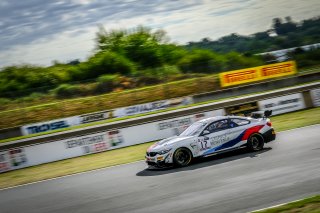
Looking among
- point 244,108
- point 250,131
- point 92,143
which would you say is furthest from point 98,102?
point 250,131

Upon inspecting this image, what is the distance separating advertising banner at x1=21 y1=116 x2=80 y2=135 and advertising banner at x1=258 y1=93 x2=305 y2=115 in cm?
1643

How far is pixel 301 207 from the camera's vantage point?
739 centimetres

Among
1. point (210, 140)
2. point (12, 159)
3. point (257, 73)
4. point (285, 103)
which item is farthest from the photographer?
point (257, 73)

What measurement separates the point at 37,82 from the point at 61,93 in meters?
17.4

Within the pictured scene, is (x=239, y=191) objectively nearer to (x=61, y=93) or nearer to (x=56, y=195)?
(x=56, y=195)

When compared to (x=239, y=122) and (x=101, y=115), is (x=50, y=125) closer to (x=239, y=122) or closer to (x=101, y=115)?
(x=101, y=115)

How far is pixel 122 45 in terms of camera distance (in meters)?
69.2

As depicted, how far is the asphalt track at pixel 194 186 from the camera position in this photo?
8859 millimetres

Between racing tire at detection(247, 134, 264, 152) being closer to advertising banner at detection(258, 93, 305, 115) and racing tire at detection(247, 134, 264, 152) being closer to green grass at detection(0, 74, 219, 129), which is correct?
advertising banner at detection(258, 93, 305, 115)

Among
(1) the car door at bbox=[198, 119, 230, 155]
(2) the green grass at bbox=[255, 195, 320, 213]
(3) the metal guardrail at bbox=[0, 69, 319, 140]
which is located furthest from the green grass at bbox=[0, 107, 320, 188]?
(3) the metal guardrail at bbox=[0, 69, 319, 140]

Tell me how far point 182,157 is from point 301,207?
6.53 meters

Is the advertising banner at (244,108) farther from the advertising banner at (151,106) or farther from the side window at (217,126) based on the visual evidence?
the advertising banner at (151,106)

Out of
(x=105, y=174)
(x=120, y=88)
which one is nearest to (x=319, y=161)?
(x=105, y=174)

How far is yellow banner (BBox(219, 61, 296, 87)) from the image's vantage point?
42312 millimetres
